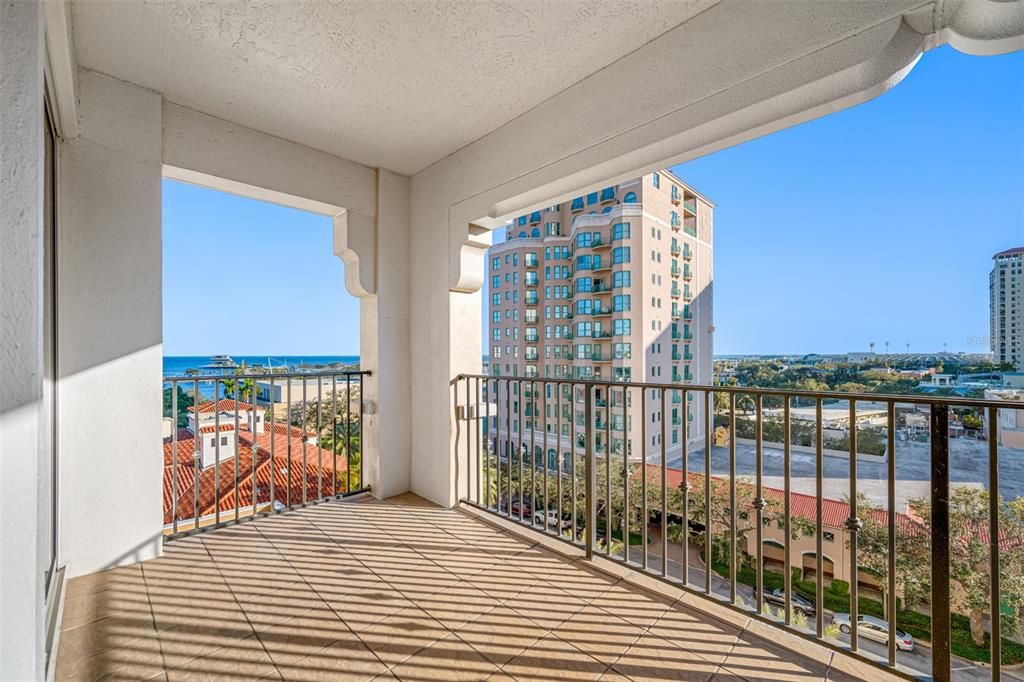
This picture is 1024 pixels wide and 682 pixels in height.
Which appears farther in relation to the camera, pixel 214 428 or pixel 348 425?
pixel 348 425

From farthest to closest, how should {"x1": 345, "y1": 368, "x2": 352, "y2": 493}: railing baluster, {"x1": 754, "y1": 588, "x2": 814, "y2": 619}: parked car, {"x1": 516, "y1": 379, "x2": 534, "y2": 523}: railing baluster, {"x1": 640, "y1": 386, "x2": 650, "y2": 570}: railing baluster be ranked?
1. {"x1": 345, "y1": 368, "x2": 352, "y2": 493}: railing baluster
2. {"x1": 516, "y1": 379, "x2": 534, "y2": 523}: railing baluster
3. {"x1": 640, "y1": 386, "x2": 650, "y2": 570}: railing baluster
4. {"x1": 754, "y1": 588, "x2": 814, "y2": 619}: parked car

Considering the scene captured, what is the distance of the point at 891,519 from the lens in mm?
1419

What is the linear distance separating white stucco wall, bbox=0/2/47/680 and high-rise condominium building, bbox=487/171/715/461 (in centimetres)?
342

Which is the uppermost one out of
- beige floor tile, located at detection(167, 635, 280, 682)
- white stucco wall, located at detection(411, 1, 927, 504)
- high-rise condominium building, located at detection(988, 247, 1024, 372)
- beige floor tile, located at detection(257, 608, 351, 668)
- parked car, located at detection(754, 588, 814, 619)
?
white stucco wall, located at detection(411, 1, 927, 504)

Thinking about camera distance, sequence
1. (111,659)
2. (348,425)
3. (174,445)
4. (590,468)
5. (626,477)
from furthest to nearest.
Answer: (348,425)
(174,445)
(590,468)
(626,477)
(111,659)

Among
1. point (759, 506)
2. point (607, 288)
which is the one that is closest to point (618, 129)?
point (759, 506)

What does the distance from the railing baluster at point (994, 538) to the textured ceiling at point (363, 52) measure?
1.82 meters

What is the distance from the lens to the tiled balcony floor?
4.89ft

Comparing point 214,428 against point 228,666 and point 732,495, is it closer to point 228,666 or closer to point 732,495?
point 228,666

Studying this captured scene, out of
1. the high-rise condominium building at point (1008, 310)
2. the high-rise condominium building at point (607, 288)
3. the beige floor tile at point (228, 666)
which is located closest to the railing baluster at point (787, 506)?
the high-rise condominium building at point (1008, 310)

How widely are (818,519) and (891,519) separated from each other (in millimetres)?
247

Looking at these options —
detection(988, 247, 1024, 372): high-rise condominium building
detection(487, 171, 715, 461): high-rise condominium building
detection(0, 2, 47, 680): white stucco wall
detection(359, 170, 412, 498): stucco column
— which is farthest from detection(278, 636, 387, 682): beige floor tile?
detection(487, 171, 715, 461): high-rise condominium building

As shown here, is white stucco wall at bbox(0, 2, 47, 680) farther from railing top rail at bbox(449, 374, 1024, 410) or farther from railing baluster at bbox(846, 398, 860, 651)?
railing baluster at bbox(846, 398, 860, 651)

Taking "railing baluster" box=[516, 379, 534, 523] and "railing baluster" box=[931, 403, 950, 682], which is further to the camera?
"railing baluster" box=[516, 379, 534, 523]
